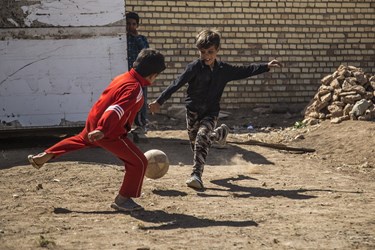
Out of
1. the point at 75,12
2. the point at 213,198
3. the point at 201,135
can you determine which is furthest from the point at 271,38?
the point at 213,198

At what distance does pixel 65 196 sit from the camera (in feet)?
23.1

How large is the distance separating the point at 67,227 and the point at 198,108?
256cm

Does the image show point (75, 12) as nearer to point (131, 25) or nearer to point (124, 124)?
point (131, 25)

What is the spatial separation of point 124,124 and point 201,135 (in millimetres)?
1612

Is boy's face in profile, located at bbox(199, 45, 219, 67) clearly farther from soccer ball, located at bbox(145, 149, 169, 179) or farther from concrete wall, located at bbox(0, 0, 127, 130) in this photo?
concrete wall, located at bbox(0, 0, 127, 130)

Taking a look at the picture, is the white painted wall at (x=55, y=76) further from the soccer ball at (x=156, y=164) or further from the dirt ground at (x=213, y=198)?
the soccer ball at (x=156, y=164)

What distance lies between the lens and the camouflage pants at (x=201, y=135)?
7676 mm

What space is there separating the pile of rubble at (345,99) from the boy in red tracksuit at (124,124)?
5772 mm

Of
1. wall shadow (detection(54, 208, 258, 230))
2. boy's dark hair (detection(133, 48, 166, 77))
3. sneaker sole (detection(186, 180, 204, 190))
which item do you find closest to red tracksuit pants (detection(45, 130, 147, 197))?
wall shadow (detection(54, 208, 258, 230))

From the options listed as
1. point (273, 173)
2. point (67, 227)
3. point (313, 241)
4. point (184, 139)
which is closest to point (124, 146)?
point (67, 227)

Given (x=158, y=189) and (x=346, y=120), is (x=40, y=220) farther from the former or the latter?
(x=346, y=120)

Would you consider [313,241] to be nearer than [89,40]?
Yes

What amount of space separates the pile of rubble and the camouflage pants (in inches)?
159

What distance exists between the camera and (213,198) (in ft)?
23.3
